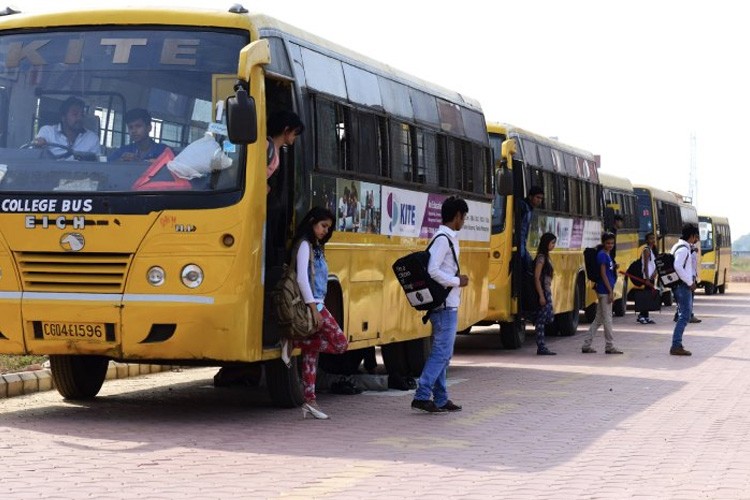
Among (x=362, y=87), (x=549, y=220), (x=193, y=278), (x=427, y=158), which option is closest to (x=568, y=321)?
(x=549, y=220)

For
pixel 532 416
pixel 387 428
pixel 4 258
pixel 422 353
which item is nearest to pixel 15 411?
pixel 4 258

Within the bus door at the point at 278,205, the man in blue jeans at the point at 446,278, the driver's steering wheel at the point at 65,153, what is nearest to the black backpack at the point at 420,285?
the man in blue jeans at the point at 446,278

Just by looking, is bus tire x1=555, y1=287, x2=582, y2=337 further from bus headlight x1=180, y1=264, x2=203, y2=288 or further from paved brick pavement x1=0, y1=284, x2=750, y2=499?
bus headlight x1=180, y1=264, x2=203, y2=288

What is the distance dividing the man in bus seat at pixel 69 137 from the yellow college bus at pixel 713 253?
166ft

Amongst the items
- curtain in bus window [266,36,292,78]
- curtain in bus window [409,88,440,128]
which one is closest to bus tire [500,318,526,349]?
curtain in bus window [409,88,440,128]

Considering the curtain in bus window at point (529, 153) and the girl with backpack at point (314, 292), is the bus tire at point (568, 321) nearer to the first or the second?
the curtain in bus window at point (529, 153)

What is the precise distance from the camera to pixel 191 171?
41.6ft

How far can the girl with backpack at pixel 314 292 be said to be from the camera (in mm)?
12992

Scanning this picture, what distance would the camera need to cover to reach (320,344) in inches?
528

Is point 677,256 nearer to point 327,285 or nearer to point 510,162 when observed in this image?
point 510,162

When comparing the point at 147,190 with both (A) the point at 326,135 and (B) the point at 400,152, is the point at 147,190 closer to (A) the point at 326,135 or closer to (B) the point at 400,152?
(A) the point at 326,135

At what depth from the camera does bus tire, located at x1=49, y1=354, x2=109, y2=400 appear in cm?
1451

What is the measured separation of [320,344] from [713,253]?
171ft

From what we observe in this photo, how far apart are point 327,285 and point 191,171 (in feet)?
7.51
